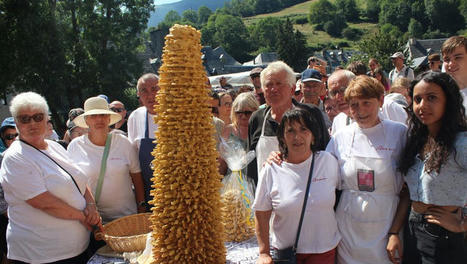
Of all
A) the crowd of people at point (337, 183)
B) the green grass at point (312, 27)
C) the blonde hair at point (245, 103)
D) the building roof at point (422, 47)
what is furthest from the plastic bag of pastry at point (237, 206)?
the green grass at point (312, 27)

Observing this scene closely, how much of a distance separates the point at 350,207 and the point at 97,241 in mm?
2264

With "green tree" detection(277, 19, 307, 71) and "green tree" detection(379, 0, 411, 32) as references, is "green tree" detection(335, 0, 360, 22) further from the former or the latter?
"green tree" detection(277, 19, 307, 71)

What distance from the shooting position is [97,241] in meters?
3.18

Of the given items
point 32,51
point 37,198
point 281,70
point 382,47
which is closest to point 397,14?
point 382,47

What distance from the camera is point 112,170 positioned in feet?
11.0

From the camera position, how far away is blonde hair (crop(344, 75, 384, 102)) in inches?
95.4

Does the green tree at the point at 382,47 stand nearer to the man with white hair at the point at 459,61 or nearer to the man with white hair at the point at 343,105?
the man with white hair at the point at 459,61

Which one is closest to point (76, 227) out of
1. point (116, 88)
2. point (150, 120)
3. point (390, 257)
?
point (150, 120)

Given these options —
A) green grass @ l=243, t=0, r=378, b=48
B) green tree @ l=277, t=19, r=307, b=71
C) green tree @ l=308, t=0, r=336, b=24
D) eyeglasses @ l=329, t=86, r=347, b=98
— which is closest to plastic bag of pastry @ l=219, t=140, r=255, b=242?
eyeglasses @ l=329, t=86, r=347, b=98

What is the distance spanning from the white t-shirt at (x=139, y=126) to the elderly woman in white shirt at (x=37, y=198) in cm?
96

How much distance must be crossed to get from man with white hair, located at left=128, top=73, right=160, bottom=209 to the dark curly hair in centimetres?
232

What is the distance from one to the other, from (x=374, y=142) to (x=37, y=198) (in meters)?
2.58

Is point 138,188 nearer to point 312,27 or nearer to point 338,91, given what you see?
point 338,91

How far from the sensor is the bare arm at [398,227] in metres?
2.30
